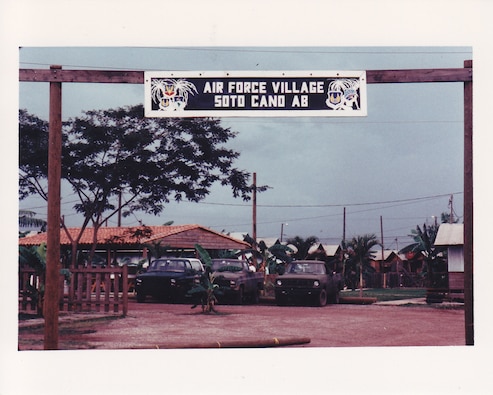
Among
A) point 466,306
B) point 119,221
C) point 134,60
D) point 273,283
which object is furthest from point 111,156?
point 466,306

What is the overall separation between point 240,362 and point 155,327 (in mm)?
2354

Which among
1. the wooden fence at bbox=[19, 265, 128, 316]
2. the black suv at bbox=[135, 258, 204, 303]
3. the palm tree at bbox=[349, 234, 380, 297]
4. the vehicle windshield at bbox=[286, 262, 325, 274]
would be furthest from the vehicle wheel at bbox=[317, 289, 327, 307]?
the wooden fence at bbox=[19, 265, 128, 316]

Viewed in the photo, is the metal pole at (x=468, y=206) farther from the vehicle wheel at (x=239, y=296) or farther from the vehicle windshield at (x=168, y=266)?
the vehicle windshield at (x=168, y=266)

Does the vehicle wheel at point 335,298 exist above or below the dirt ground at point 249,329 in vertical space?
above

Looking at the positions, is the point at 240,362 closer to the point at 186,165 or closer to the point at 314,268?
the point at 186,165

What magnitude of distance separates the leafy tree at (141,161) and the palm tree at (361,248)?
413 cm

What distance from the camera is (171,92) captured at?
440 inches

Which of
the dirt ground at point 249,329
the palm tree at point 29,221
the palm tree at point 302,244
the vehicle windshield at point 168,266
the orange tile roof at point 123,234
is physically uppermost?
the palm tree at point 29,221

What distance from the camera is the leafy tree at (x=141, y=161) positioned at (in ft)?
41.2

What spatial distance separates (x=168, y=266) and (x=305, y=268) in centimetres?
347

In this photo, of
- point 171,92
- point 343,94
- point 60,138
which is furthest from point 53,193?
point 343,94

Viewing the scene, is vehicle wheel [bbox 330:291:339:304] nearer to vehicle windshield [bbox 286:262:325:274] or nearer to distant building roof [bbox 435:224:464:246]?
vehicle windshield [bbox 286:262:325:274]

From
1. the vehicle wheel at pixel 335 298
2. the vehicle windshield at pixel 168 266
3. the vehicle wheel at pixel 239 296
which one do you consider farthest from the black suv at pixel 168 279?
the vehicle wheel at pixel 335 298

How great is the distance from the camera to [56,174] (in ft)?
36.2
